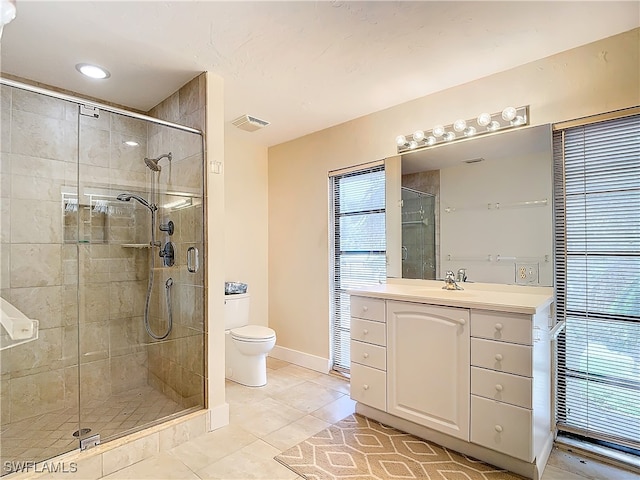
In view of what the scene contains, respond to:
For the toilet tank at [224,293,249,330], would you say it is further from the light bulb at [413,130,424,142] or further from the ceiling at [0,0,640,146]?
the light bulb at [413,130,424,142]

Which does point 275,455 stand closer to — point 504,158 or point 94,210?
point 94,210

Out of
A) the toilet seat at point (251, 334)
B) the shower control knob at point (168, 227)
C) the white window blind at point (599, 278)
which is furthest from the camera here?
the toilet seat at point (251, 334)

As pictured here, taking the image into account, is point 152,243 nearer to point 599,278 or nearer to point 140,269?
point 140,269

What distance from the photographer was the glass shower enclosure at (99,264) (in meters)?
2.25

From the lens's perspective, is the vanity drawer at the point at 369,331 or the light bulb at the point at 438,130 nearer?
the vanity drawer at the point at 369,331

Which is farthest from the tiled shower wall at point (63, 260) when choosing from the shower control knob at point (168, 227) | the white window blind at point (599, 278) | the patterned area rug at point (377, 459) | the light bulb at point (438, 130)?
the white window blind at point (599, 278)

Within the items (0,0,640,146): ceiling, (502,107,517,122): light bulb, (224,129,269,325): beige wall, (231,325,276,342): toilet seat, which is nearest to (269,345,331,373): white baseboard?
(224,129,269,325): beige wall

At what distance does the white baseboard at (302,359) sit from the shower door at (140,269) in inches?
52.5

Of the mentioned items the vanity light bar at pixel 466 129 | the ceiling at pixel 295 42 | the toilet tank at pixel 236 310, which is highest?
the ceiling at pixel 295 42

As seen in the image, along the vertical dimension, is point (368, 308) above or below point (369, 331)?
above

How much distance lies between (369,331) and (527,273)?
1081 mm

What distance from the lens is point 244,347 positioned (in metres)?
2.93

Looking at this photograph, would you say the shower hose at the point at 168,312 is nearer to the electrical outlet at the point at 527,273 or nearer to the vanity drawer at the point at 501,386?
the vanity drawer at the point at 501,386

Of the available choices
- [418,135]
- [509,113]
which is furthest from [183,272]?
[509,113]
